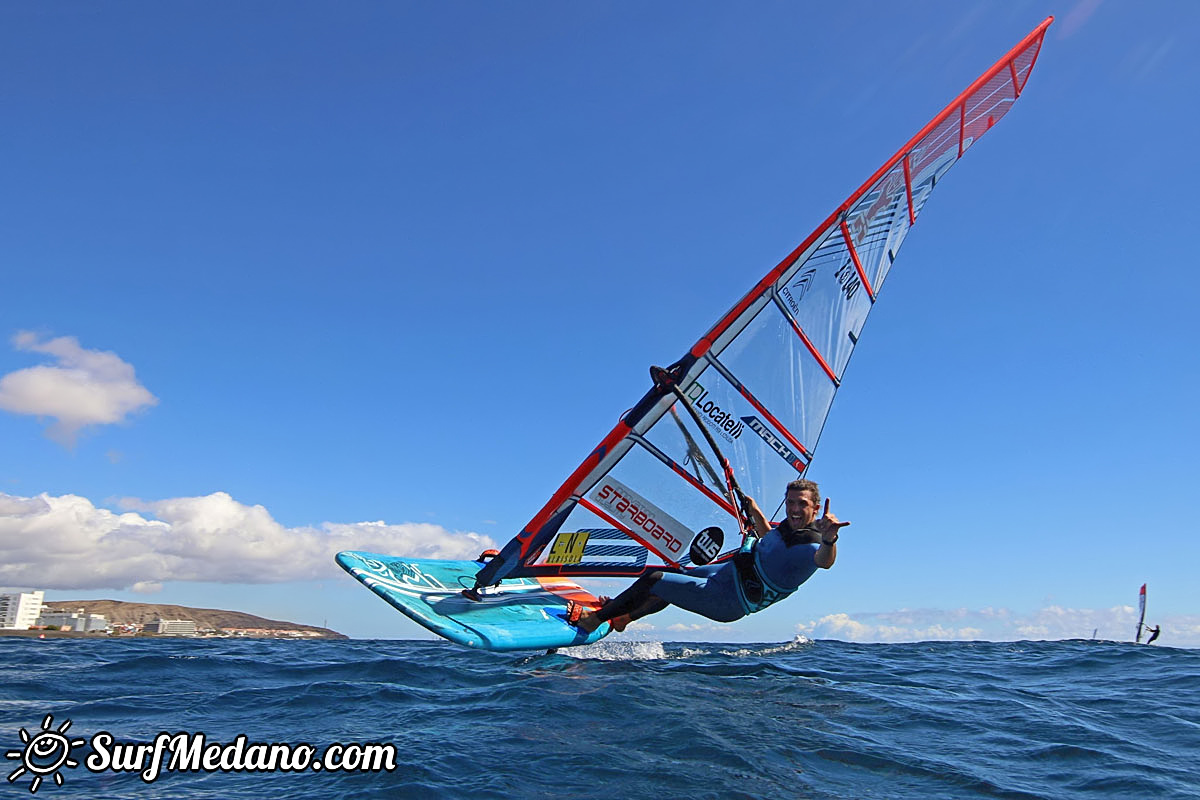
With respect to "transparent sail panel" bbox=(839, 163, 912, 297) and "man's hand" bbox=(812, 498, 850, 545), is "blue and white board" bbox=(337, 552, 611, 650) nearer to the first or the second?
"man's hand" bbox=(812, 498, 850, 545)

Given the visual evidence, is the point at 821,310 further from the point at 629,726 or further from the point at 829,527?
the point at 629,726

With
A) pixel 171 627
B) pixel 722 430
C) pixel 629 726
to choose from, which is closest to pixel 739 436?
pixel 722 430

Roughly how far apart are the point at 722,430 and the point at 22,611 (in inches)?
1489

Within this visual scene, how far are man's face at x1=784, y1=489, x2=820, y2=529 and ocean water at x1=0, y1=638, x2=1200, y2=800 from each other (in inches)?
59.2

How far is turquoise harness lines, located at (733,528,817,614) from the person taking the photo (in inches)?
254

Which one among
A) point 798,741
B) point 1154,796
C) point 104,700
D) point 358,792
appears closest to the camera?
point 358,792

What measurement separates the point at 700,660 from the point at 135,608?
4970 centimetres

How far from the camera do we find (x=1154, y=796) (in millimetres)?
3654

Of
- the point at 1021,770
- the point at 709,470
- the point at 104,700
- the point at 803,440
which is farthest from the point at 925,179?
the point at 104,700

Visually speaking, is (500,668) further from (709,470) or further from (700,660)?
(709,470)

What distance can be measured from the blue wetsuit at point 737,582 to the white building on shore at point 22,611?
3595 centimetres

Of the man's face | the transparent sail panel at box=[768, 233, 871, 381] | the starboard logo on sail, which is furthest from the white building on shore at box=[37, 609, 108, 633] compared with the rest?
the man's face

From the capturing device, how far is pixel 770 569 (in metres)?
6.71

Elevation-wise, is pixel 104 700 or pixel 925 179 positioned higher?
pixel 925 179
